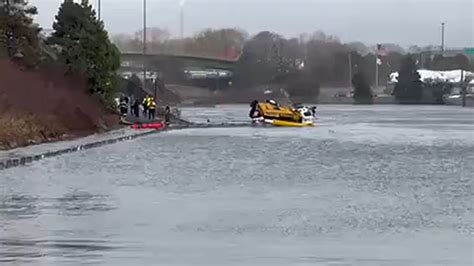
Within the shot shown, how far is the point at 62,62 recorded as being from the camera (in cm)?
6016

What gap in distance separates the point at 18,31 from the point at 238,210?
44540 mm

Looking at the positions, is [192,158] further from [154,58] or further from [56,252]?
[154,58]

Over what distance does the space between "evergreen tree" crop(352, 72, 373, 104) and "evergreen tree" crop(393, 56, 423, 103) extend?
5.68m

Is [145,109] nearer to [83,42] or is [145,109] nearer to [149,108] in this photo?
[149,108]

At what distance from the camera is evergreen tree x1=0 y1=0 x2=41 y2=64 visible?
2343 inches

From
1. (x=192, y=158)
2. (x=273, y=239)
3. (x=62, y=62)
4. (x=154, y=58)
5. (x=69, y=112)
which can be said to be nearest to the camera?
(x=273, y=239)

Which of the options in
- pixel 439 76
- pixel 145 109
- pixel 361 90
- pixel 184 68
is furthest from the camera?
pixel 439 76

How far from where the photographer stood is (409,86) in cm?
16612

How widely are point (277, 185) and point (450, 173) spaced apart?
622 centimetres

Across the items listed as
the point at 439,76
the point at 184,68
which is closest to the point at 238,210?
the point at 184,68

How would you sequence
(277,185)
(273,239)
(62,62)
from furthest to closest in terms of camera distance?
1. (62,62)
2. (277,185)
3. (273,239)

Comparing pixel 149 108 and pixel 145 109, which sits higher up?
pixel 149 108

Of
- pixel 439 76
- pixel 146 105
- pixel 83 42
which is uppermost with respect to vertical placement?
pixel 83 42

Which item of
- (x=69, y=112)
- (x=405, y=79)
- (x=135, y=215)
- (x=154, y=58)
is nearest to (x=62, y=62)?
(x=69, y=112)
